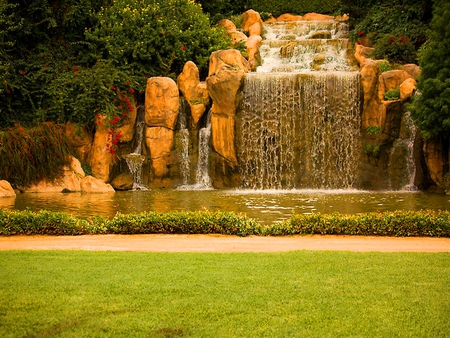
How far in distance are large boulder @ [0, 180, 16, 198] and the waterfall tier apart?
807 cm

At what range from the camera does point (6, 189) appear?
1861 cm

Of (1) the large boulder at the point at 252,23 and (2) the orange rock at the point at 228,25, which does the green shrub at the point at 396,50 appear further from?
(2) the orange rock at the point at 228,25

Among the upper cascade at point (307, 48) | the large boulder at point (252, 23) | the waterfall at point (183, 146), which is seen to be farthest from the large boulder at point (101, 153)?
the large boulder at point (252, 23)

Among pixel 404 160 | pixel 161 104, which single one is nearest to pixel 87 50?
pixel 161 104

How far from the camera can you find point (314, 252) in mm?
8398

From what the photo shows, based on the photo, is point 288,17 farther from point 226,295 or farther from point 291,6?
point 226,295

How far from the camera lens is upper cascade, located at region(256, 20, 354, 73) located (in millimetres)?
25125

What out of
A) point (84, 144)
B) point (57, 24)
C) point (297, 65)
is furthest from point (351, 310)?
point (57, 24)

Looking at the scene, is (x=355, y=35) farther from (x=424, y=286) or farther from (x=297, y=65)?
(x=424, y=286)

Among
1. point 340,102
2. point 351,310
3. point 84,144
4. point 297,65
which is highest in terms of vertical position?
point 297,65

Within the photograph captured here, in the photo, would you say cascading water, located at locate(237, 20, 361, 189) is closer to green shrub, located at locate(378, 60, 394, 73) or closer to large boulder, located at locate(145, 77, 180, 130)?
green shrub, located at locate(378, 60, 394, 73)

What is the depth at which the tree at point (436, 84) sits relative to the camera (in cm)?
1798

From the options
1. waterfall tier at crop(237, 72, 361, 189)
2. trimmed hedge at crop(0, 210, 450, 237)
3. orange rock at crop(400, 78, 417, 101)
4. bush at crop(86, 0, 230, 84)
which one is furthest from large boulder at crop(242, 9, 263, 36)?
trimmed hedge at crop(0, 210, 450, 237)

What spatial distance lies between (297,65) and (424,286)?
1980 cm
